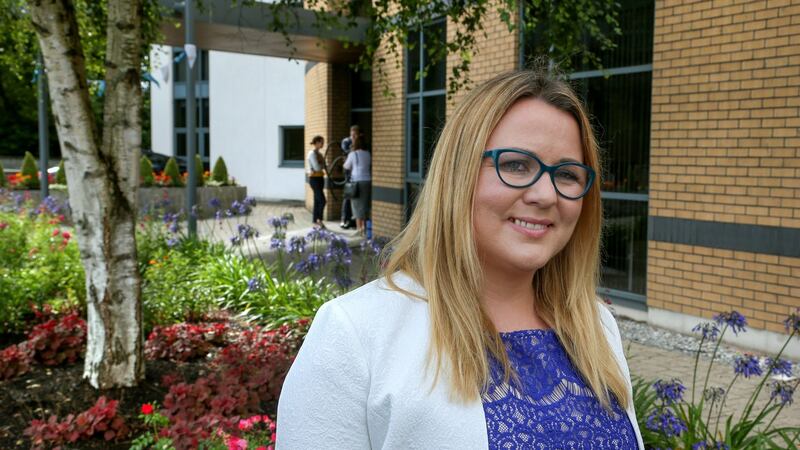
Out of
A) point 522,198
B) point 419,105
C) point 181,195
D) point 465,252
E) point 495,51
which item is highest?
point 495,51

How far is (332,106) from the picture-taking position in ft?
59.4

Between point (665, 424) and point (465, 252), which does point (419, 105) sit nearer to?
point (665, 424)

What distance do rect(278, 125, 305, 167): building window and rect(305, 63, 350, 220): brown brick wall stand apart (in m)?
7.66

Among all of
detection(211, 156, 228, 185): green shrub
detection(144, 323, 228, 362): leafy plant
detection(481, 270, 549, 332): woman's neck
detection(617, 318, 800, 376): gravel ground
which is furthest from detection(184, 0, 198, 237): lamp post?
detection(211, 156, 228, 185): green shrub

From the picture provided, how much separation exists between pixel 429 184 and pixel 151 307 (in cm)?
576

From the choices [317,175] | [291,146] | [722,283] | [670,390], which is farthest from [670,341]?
[291,146]

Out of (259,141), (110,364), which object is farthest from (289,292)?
(259,141)

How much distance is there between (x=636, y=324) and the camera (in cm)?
838

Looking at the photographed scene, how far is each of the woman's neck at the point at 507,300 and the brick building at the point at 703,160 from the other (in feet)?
14.3

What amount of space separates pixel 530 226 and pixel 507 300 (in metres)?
0.20

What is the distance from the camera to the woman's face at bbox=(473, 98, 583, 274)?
167cm

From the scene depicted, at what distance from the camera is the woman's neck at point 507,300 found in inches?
69.6

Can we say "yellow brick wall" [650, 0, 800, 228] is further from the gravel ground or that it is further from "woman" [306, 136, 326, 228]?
"woman" [306, 136, 326, 228]

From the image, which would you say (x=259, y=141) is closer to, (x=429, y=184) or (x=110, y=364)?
(x=110, y=364)
